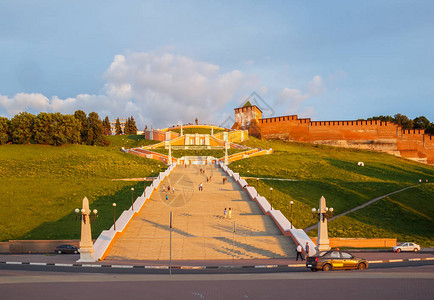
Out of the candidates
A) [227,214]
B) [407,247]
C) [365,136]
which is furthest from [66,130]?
[365,136]

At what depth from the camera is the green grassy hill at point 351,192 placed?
91.2 feet

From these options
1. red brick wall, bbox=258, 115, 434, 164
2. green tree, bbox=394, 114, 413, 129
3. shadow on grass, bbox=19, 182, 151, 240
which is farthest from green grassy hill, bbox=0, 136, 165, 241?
green tree, bbox=394, 114, 413, 129

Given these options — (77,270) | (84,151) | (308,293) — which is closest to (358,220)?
(308,293)

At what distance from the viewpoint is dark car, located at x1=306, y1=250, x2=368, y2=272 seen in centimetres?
1365

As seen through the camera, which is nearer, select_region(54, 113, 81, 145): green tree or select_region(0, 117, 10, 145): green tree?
select_region(0, 117, 10, 145): green tree

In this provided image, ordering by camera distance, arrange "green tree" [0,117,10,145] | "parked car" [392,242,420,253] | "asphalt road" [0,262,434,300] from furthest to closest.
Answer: "green tree" [0,117,10,145], "parked car" [392,242,420,253], "asphalt road" [0,262,434,300]

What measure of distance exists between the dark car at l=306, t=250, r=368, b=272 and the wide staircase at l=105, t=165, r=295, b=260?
4.02 metres

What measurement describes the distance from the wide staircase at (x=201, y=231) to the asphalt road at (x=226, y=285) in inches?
180

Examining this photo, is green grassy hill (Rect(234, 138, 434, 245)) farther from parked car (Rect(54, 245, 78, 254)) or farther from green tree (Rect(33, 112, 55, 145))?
green tree (Rect(33, 112, 55, 145))

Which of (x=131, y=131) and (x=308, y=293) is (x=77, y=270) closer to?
(x=308, y=293)

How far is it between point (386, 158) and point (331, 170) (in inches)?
1028

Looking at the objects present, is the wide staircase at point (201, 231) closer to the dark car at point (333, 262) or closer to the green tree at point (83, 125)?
the dark car at point (333, 262)

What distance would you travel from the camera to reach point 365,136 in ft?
258

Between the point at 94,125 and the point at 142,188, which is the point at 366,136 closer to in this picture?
the point at 94,125
